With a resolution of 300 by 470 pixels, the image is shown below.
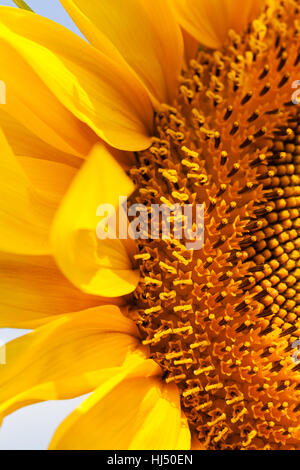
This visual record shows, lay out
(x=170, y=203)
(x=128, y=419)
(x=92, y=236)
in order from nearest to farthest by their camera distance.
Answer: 1. (x=92, y=236)
2. (x=128, y=419)
3. (x=170, y=203)

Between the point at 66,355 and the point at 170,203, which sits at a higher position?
the point at 170,203

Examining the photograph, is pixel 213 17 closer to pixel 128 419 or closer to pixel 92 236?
pixel 92 236

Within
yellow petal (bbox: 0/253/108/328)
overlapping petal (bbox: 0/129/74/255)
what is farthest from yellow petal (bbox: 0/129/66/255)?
yellow petal (bbox: 0/253/108/328)

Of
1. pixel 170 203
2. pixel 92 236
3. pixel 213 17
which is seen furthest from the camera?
pixel 213 17

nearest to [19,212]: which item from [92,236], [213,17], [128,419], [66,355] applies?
[92,236]

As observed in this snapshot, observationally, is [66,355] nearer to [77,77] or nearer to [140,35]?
[77,77]

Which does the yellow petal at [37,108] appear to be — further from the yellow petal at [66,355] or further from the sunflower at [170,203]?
the yellow petal at [66,355]

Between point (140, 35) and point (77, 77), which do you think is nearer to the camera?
point (77, 77)

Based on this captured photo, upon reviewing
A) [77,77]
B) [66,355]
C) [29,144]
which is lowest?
[66,355]

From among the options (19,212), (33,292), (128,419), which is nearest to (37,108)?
(19,212)
